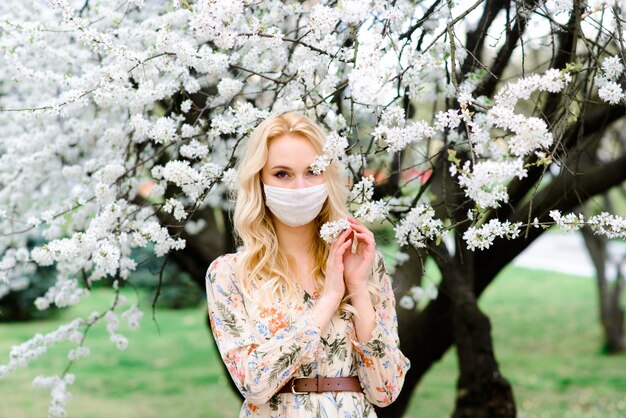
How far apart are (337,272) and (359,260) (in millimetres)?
87

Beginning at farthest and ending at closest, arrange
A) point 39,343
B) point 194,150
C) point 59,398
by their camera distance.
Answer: point 39,343 < point 59,398 < point 194,150

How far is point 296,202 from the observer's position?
7.66ft

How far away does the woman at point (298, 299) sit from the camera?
2236 mm

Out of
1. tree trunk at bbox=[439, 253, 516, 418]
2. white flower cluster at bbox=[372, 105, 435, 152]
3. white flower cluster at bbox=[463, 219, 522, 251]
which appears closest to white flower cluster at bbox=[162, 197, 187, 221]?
white flower cluster at bbox=[372, 105, 435, 152]

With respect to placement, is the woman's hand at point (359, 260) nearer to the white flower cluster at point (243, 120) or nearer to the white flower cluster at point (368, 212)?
the white flower cluster at point (368, 212)

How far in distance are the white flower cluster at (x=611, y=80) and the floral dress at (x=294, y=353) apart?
0.93 meters

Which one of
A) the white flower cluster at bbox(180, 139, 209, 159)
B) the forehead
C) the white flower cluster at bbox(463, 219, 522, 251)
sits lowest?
the white flower cluster at bbox(463, 219, 522, 251)

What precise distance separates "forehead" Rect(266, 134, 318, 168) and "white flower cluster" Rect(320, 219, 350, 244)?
0.20 meters

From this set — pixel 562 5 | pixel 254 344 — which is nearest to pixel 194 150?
pixel 254 344

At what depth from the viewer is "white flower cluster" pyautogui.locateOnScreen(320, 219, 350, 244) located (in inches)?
90.0

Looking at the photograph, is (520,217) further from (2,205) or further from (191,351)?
(191,351)

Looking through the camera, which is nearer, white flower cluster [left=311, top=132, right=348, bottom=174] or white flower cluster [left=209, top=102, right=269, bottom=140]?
white flower cluster [left=311, top=132, right=348, bottom=174]

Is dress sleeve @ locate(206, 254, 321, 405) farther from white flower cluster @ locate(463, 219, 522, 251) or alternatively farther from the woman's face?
white flower cluster @ locate(463, 219, 522, 251)

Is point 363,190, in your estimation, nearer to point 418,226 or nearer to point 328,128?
point 418,226
